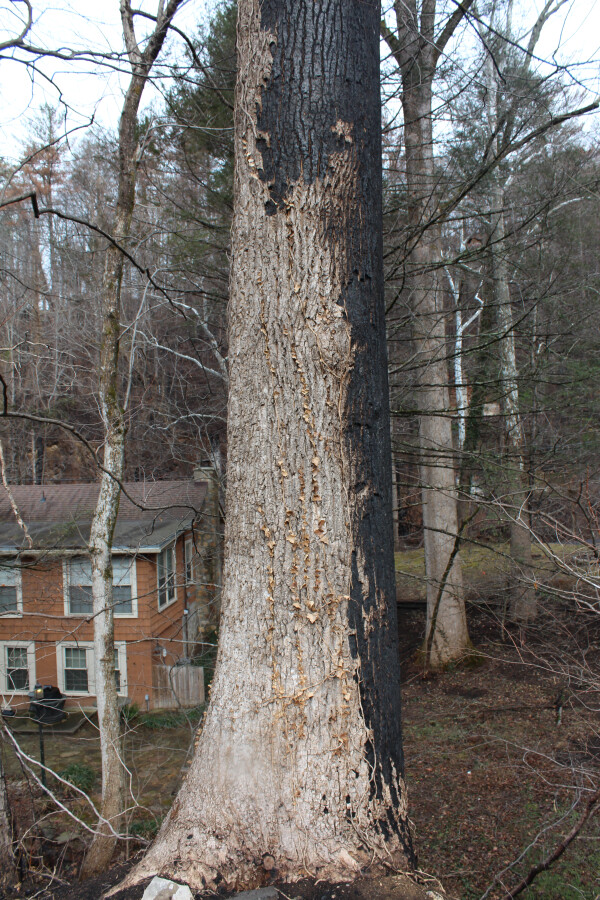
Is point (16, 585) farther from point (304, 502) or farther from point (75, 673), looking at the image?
point (304, 502)

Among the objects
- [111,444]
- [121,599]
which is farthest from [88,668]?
[111,444]

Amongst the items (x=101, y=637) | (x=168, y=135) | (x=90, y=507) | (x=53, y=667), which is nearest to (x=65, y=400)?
(x=90, y=507)

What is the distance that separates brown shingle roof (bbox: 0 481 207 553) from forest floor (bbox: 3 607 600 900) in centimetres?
398

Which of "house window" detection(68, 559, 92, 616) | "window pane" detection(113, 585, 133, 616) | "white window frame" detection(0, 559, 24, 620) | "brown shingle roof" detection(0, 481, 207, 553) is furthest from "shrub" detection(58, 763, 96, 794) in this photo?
"brown shingle roof" detection(0, 481, 207, 553)

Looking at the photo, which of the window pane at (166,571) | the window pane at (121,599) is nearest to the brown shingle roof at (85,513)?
the window pane at (166,571)

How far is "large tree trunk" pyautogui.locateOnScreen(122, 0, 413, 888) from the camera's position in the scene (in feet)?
6.08

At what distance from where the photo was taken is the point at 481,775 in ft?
21.1

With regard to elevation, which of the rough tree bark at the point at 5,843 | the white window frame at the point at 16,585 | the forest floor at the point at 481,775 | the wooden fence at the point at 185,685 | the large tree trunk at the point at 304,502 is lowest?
the wooden fence at the point at 185,685

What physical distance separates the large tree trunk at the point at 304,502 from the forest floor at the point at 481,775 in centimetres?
24

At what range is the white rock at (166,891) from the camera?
70.1 inches

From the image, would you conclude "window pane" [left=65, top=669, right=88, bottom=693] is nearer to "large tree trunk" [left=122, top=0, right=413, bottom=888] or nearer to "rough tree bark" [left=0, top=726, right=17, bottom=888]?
"rough tree bark" [left=0, top=726, right=17, bottom=888]

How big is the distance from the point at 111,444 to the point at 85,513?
6.17 meters

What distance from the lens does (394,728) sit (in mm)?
2002

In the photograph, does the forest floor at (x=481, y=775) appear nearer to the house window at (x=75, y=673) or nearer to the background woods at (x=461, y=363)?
the background woods at (x=461, y=363)
